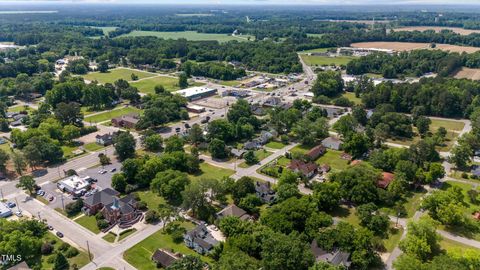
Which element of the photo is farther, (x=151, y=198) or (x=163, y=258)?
(x=151, y=198)

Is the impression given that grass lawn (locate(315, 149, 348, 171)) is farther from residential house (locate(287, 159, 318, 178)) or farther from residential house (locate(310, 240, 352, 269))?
residential house (locate(310, 240, 352, 269))

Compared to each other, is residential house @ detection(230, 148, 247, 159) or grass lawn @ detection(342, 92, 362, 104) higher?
grass lawn @ detection(342, 92, 362, 104)

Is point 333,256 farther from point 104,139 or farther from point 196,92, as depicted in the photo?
point 196,92

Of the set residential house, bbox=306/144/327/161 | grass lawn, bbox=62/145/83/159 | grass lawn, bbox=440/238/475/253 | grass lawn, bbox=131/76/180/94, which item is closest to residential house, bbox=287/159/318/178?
residential house, bbox=306/144/327/161

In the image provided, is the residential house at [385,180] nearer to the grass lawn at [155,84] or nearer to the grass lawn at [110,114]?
the grass lawn at [110,114]

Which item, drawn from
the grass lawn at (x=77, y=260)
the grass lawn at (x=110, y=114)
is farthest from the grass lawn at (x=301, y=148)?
the grass lawn at (x=110, y=114)

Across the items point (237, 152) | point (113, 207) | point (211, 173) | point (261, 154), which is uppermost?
point (113, 207)

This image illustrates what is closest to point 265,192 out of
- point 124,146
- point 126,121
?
point 124,146
